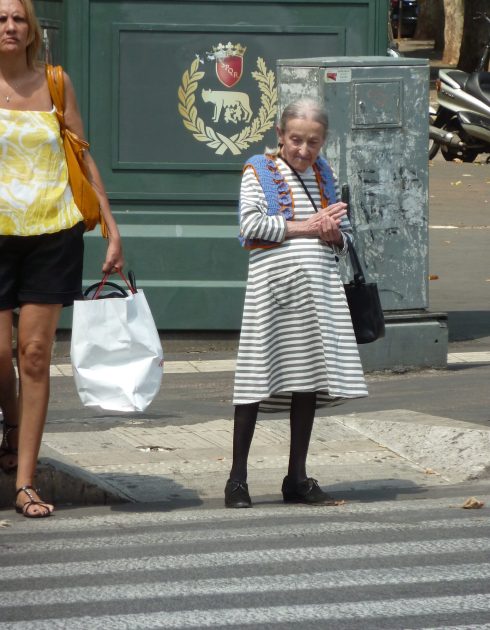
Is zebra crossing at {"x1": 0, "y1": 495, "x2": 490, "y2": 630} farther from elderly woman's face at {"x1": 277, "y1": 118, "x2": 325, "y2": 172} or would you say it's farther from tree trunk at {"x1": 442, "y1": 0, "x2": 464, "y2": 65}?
tree trunk at {"x1": 442, "y1": 0, "x2": 464, "y2": 65}

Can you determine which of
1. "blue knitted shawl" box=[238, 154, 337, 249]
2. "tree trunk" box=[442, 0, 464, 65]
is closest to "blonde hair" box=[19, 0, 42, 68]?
"blue knitted shawl" box=[238, 154, 337, 249]

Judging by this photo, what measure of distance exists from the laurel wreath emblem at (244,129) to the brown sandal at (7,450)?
13.6ft

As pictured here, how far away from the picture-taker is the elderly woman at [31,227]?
5629 millimetres

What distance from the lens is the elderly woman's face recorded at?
5.90 m

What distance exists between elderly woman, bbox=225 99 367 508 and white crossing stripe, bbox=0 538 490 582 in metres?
0.84

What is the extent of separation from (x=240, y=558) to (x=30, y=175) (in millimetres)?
1620

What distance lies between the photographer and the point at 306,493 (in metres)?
6.13

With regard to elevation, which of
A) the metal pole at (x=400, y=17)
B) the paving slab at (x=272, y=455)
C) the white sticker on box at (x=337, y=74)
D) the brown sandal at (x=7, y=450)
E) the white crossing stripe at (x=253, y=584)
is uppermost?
the metal pole at (x=400, y=17)

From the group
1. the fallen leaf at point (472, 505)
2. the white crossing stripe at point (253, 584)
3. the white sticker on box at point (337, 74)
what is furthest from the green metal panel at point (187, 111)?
the white crossing stripe at point (253, 584)

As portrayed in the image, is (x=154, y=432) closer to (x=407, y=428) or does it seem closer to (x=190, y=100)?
(x=407, y=428)

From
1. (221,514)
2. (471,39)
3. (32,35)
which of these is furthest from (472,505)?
(471,39)

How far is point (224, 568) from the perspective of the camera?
16.3ft

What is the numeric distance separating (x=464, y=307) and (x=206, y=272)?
8.11ft

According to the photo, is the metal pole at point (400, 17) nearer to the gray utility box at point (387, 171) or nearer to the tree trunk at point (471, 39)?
the tree trunk at point (471, 39)
